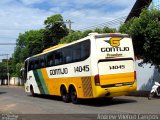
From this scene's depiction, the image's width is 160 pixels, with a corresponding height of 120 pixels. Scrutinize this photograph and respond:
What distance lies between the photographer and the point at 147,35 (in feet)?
74.8

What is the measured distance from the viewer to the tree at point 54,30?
202 ft

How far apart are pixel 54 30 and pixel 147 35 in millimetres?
40438

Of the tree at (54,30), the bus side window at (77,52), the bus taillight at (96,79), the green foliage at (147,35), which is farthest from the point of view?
the tree at (54,30)

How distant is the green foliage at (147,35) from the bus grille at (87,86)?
4706mm

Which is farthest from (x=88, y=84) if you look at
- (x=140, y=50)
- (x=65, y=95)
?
(x=140, y=50)

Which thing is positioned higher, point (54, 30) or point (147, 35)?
point (54, 30)

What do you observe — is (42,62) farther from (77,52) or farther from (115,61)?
(115,61)

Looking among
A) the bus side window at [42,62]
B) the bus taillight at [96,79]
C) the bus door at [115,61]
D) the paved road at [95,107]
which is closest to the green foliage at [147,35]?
the paved road at [95,107]

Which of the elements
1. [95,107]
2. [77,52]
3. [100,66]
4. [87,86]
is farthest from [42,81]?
[100,66]

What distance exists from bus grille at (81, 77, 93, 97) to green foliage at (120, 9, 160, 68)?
4.71 meters

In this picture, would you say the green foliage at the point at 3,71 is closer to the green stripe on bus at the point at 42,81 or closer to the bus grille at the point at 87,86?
the green stripe on bus at the point at 42,81

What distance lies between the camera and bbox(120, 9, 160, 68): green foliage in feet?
73.7

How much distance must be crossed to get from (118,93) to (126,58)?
1.76 m

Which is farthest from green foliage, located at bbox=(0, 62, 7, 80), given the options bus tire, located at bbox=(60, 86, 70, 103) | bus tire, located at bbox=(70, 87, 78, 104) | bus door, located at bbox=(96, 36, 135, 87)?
bus door, located at bbox=(96, 36, 135, 87)
